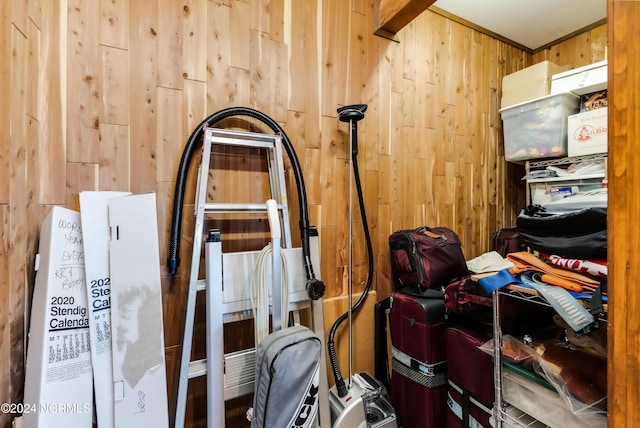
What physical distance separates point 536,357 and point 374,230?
1030mm

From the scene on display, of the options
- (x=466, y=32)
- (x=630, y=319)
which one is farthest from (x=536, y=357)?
(x=466, y=32)

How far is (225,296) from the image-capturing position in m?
1.25

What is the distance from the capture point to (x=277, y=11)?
64.1 inches

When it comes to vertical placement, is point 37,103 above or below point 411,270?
above

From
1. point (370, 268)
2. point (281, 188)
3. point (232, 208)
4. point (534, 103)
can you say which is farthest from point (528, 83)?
point (232, 208)

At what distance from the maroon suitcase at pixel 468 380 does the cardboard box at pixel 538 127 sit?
5.07 feet

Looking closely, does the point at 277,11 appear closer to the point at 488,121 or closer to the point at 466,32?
the point at 466,32

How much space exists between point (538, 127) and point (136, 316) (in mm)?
2746

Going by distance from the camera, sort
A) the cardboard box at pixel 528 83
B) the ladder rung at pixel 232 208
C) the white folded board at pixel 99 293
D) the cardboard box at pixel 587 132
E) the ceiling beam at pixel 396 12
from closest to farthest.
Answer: the white folded board at pixel 99 293 < the ladder rung at pixel 232 208 < the ceiling beam at pixel 396 12 < the cardboard box at pixel 587 132 < the cardboard box at pixel 528 83

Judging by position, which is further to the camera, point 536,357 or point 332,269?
point 332,269

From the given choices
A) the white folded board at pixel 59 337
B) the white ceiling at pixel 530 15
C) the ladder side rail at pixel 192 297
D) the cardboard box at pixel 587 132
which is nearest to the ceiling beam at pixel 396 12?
the white ceiling at pixel 530 15

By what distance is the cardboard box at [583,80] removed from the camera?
6.31 feet

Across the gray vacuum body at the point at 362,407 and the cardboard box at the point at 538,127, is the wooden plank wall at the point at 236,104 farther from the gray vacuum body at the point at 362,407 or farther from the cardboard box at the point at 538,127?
the gray vacuum body at the point at 362,407

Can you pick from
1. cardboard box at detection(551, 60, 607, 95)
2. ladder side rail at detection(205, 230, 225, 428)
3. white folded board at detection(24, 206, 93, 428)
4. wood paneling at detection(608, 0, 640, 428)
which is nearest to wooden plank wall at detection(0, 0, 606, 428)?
white folded board at detection(24, 206, 93, 428)
